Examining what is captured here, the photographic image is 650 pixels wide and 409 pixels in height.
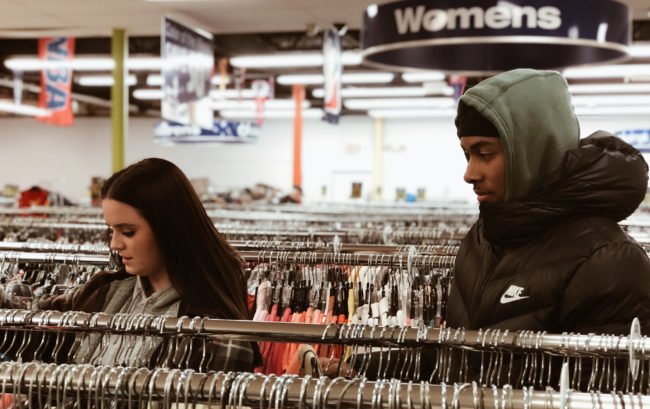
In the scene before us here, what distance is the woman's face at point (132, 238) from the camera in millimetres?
2152

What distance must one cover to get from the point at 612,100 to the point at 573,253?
691 inches

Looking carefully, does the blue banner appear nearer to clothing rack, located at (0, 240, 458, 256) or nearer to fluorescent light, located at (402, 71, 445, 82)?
fluorescent light, located at (402, 71, 445, 82)

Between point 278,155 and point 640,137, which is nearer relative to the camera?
point 640,137

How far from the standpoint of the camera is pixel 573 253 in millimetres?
1589

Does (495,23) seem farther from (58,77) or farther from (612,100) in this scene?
(612,100)

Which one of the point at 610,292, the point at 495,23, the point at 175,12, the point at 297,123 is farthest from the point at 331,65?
the point at 297,123

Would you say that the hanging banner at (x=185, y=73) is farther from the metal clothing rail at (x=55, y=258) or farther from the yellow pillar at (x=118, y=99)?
the metal clothing rail at (x=55, y=258)

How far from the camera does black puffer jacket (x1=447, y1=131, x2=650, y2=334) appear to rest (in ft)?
5.00

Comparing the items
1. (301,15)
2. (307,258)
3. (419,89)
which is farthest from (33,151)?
(307,258)

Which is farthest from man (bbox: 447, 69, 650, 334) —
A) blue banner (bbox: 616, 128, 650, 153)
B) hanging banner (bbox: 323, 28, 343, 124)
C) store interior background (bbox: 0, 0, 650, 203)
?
store interior background (bbox: 0, 0, 650, 203)

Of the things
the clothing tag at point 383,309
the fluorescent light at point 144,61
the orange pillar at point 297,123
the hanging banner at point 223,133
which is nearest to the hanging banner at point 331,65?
the fluorescent light at point 144,61

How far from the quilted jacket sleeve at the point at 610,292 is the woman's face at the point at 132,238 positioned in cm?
122

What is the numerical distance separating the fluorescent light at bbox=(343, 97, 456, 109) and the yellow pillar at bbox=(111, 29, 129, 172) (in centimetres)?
1010

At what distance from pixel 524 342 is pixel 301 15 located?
8143 millimetres
